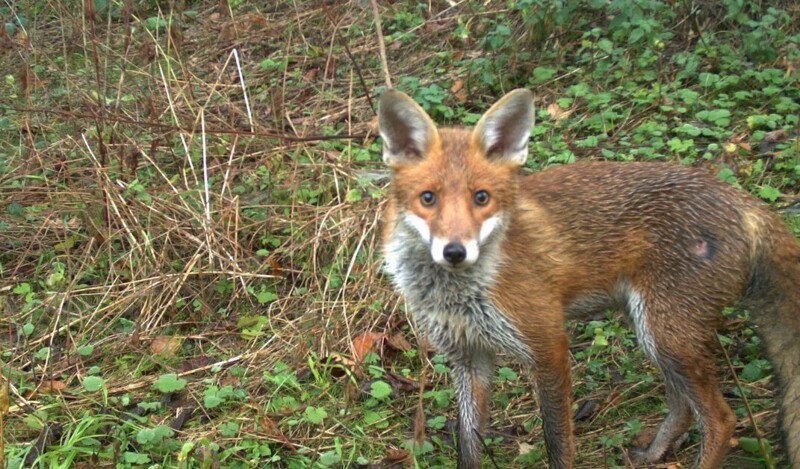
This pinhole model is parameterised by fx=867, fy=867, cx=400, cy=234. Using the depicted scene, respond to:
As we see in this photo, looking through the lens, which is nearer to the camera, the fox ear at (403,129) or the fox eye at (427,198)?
the fox eye at (427,198)

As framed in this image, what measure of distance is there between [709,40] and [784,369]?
420 centimetres

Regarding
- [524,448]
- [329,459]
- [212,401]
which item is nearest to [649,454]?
[524,448]

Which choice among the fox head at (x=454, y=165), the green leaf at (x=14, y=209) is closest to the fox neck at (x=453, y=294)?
the fox head at (x=454, y=165)

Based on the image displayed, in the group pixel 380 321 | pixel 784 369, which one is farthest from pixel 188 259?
pixel 784 369

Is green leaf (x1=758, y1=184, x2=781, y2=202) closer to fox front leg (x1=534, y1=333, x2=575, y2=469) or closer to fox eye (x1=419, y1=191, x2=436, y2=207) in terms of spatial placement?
fox front leg (x1=534, y1=333, x2=575, y2=469)

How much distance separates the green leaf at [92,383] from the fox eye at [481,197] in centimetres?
249

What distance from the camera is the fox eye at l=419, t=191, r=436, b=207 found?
3.87 metres

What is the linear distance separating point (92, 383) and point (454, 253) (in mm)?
2480

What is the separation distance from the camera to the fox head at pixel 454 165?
381cm

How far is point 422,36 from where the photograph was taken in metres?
8.75

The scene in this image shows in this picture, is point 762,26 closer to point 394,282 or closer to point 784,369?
point 784,369

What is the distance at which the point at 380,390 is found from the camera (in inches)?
193

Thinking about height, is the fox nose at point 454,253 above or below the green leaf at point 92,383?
above

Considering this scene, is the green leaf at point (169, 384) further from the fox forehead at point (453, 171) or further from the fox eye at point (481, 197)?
the fox eye at point (481, 197)
